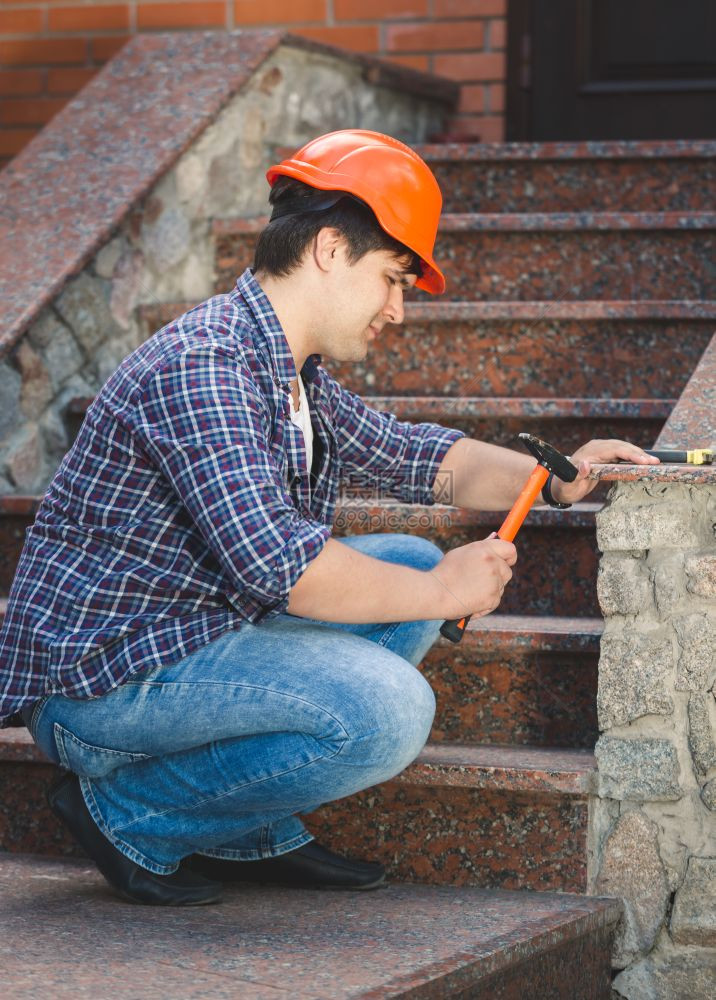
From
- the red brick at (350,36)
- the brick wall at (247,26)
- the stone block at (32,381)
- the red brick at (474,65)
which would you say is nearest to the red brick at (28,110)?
the brick wall at (247,26)

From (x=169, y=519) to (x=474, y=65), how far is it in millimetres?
3416

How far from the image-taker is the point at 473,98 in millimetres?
5266

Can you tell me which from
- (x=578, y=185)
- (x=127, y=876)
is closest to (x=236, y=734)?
(x=127, y=876)

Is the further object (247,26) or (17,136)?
(17,136)

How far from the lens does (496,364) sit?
3.80m

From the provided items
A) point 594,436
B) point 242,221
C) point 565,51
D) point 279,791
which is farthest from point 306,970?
point 565,51

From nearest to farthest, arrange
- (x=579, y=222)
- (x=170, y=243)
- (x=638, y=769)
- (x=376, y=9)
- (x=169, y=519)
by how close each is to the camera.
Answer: (x=169, y=519) → (x=638, y=769) → (x=579, y=222) → (x=170, y=243) → (x=376, y=9)

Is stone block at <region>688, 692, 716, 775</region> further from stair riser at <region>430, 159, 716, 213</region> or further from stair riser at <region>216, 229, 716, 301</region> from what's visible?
stair riser at <region>430, 159, 716, 213</region>

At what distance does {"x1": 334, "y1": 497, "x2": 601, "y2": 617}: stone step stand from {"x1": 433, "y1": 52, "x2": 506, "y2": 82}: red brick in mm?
2531

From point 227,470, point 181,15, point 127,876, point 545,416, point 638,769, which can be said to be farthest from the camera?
point 181,15

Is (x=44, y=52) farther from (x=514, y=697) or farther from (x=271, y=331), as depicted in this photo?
(x=514, y=697)

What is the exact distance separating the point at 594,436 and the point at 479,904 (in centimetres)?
137

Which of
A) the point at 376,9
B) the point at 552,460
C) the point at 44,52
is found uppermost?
the point at 376,9

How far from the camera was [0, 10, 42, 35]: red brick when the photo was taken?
5508 millimetres
